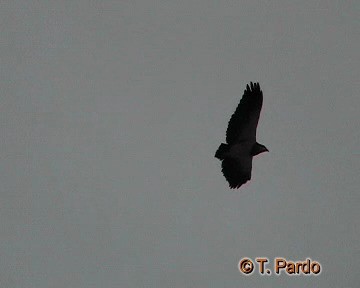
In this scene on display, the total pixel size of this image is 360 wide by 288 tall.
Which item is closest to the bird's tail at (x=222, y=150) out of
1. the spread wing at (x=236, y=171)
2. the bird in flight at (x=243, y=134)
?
the bird in flight at (x=243, y=134)

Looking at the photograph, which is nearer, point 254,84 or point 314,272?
point 254,84

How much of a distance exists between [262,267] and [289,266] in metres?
1.16

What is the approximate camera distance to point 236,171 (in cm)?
2508

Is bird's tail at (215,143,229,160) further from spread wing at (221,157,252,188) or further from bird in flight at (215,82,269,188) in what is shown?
spread wing at (221,157,252,188)

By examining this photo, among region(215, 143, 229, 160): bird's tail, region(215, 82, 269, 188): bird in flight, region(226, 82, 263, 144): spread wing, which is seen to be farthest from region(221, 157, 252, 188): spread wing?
region(226, 82, 263, 144): spread wing

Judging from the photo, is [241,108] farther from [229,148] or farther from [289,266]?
[289,266]

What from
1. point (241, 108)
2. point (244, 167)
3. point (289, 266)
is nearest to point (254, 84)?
point (241, 108)

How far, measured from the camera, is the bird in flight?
23.9 metres

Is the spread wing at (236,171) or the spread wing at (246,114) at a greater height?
the spread wing at (246,114)

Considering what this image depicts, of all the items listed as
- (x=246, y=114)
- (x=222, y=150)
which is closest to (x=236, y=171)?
(x=222, y=150)

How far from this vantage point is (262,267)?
114 ft

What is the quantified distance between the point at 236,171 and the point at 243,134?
1.37 meters

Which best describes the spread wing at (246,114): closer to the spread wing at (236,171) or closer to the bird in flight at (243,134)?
the bird in flight at (243,134)

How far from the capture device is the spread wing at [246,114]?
2392 centimetres
